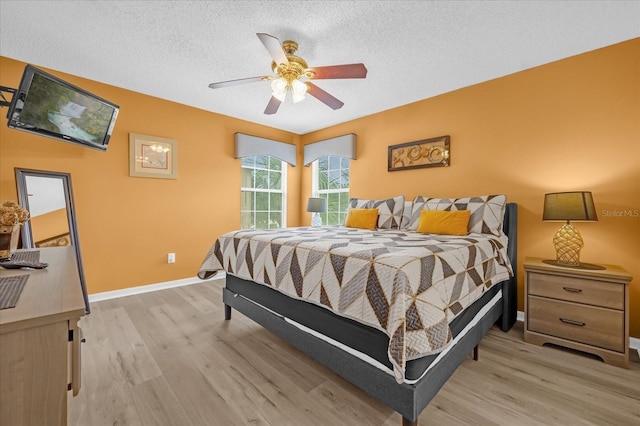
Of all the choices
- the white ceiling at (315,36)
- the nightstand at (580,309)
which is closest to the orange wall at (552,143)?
the white ceiling at (315,36)

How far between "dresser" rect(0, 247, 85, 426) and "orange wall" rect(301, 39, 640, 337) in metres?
3.26

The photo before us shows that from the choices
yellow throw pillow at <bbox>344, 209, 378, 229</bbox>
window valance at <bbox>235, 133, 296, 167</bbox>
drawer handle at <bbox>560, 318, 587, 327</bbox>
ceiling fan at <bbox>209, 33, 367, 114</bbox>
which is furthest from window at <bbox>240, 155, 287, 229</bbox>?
drawer handle at <bbox>560, 318, 587, 327</bbox>

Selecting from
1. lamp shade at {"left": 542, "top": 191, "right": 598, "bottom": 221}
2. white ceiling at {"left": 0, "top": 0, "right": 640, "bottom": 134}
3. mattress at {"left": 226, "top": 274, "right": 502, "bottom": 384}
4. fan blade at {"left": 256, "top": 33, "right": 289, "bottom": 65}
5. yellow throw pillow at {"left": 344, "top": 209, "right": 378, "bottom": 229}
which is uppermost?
white ceiling at {"left": 0, "top": 0, "right": 640, "bottom": 134}

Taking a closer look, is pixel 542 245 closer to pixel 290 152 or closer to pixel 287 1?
pixel 287 1

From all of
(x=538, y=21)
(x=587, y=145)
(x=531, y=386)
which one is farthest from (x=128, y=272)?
(x=587, y=145)

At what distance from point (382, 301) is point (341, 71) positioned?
1716mm

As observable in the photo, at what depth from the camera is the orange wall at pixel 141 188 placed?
2736 mm

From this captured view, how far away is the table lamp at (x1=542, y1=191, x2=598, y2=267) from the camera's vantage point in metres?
2.00

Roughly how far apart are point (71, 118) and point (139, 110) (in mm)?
977

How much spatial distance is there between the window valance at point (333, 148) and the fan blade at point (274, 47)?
87.3 inches

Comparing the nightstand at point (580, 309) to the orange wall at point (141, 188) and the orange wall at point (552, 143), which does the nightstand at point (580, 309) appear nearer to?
the orange wall at point (552, 143)

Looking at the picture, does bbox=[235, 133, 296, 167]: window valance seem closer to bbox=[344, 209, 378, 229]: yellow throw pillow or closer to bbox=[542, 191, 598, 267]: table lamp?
bbox=[344, 209, 378, 229]: yellow throw pillow

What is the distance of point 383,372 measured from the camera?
129 cm

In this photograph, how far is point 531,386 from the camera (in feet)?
5.33
